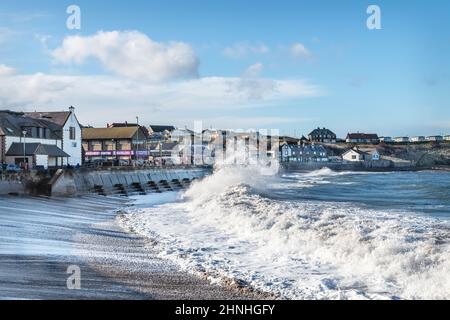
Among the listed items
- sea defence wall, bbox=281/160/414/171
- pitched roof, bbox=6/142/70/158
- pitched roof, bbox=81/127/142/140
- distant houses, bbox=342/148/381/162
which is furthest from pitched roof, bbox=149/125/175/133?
pitched roof, bbox=6/142/70/158

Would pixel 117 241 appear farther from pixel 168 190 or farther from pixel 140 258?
pixel 168 190

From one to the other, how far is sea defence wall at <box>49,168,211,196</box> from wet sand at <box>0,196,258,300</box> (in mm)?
15370

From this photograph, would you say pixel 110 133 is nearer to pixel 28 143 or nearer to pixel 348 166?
pixel 28 143

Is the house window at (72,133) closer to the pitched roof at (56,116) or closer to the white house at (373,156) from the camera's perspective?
the pitched roof at (56,116)

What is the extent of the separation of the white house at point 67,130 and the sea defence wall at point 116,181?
8121 millimetres

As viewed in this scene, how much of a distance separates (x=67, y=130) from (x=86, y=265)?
44.4 meters

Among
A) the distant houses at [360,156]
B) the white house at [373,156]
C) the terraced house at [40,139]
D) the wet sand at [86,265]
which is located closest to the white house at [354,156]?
the distant houses at [360,156]

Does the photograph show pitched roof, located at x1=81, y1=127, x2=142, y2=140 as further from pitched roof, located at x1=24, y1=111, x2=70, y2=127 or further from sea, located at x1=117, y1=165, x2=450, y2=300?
sea, located at x1=117, y1=165, x2=450, y2=300

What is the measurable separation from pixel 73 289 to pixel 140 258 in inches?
154

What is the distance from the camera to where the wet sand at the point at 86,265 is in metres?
9.99

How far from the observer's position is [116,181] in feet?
154

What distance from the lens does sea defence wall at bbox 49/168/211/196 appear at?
120 feet

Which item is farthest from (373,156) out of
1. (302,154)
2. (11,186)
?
(11,186)
